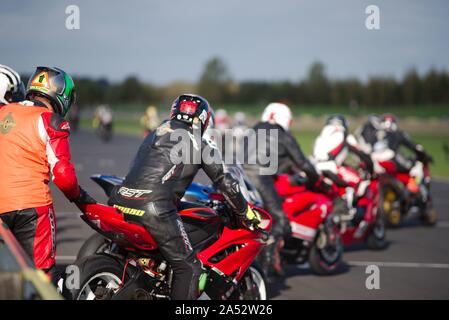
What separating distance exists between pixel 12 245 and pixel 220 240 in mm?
2836

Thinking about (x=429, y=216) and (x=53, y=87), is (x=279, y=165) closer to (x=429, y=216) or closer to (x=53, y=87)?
(x=53, y=87)

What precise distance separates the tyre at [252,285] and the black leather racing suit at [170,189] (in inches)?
34.4

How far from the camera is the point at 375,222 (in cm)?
1105

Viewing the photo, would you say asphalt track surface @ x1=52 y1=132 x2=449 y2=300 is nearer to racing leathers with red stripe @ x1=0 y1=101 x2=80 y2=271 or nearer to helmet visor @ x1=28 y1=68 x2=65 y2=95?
racing leathers with red stripe @ x1=0 y1=101 x2=80 y2=271

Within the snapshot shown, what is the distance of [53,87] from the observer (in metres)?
5.33

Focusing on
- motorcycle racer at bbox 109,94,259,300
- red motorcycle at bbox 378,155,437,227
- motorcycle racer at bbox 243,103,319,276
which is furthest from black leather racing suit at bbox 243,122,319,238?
red motorcycle at bbox 378,155,437,227

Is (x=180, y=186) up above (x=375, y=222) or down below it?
above

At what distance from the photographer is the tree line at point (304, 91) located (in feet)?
300

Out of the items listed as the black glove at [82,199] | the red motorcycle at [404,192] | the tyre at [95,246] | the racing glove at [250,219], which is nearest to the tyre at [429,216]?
the red motorcycle at [404,192]

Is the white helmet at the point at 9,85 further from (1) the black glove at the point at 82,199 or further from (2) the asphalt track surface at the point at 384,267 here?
(2) the asphalt track surface at the point at 384,267

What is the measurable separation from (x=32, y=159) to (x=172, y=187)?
1.08m

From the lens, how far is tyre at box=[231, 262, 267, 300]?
6312 millimetres
